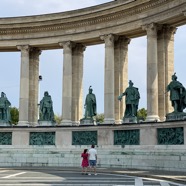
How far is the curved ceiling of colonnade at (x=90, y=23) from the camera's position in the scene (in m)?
47.2

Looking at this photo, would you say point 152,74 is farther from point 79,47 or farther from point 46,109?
point 46,109

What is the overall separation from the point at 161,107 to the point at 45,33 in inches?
744

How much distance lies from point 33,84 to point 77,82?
683 cm

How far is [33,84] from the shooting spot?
60.9 m

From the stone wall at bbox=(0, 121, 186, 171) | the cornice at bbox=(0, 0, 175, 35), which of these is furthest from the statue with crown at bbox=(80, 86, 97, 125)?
the cornice at bbox=(0, 0, 175, 35)

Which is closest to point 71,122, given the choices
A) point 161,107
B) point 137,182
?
point 161,107

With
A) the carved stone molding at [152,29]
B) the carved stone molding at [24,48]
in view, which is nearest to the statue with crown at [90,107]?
the carved stone molding at [24,48]

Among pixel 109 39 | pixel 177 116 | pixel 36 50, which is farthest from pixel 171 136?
pixel 36 50

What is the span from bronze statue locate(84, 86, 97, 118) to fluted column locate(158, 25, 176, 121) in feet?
30.6

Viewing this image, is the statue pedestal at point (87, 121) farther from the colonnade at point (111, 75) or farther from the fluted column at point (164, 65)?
the fluted column at point (164, 65)

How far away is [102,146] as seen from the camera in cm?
5059

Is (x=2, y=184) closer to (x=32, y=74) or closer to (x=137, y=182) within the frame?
(x=137, y=182)

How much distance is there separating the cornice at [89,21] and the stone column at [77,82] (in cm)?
346

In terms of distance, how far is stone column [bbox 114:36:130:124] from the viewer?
179 feet
